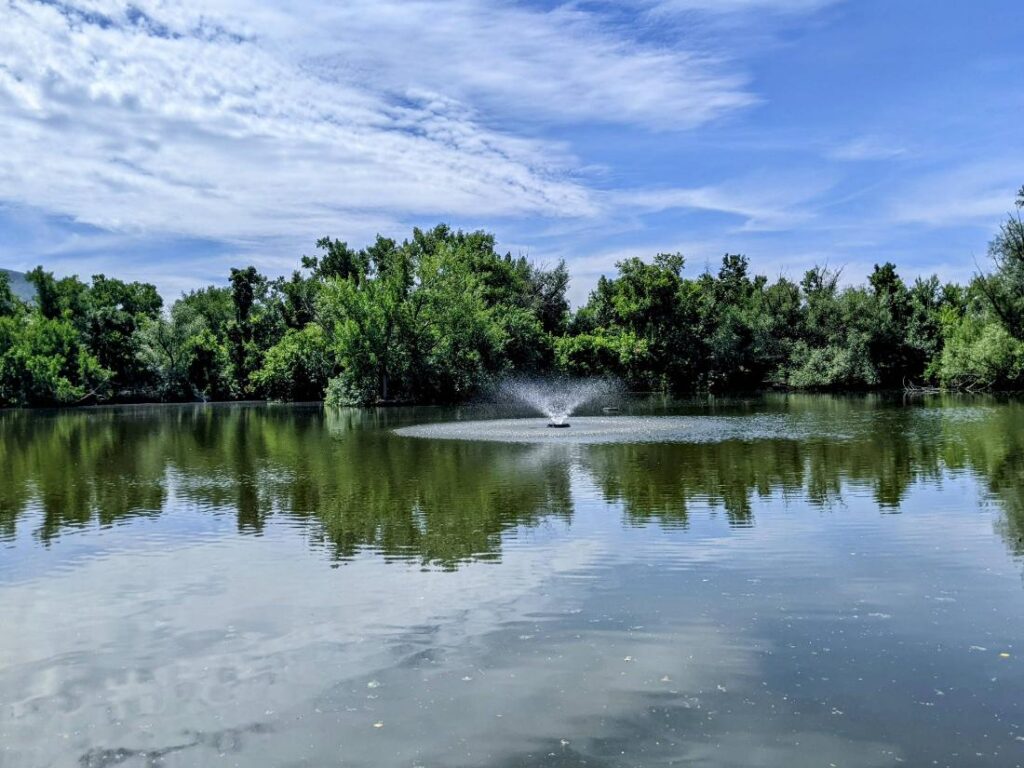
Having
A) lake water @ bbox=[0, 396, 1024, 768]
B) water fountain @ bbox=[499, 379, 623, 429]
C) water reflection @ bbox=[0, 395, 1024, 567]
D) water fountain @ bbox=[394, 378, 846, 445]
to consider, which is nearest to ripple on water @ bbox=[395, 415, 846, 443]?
water fountain @ bbox=[394, 378, 846, 445]

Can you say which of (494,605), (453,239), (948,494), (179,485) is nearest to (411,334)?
(453,239)

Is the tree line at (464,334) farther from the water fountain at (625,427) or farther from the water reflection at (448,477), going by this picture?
the water reflection at (448,477)

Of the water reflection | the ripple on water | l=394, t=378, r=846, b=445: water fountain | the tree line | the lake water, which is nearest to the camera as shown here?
the lake water

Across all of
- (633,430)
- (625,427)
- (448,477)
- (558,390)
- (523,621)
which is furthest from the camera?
(558,390)

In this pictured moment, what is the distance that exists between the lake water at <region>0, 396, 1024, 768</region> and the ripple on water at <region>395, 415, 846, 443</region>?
1046 cm

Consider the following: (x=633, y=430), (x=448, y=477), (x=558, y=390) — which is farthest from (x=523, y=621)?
(x=558, y=390)

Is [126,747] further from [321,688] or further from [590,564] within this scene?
[590,564]

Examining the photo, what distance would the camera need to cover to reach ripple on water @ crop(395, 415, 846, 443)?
103ft

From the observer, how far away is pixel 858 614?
30.2 ft

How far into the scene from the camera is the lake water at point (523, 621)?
21.3 feet

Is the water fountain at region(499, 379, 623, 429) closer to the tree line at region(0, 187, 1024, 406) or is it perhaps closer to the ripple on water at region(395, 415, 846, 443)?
the tree line at region(0, 187, 1024, 406)

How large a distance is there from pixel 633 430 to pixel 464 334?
3484 centimetres

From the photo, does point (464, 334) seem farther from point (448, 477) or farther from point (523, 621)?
point (523, 621)

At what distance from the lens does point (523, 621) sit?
923 centimetres
